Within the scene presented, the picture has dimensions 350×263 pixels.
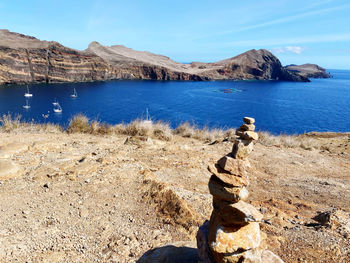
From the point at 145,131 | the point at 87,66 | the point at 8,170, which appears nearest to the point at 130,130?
the point at 145,131

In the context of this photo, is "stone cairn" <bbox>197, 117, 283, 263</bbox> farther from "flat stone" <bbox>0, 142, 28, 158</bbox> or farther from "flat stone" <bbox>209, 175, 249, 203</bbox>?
"flat stone" <bbox>0, 142, 28, 158</bbox>

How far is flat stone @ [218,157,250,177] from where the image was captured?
3.24 meters

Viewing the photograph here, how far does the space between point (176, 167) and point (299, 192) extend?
4.36 metres

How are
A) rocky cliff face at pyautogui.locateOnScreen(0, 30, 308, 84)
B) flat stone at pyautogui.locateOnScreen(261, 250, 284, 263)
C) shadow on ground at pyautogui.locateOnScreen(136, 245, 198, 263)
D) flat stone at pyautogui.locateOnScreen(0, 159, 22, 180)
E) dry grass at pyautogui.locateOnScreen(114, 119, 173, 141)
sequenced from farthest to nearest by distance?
rocky cliff face at pyautogui.locateOnScreen(0, 30, 308, 84), dry grass at pyautogui.locateOnScreen(114, 119, 173, 141), flat stone at pyautogui.locateOnScreen(0, 159, 22, 180), shadow on ground at pyautogui.locateOnScreen(136, 245, 198, 263), flat stone at pyautogui.locateOnScreen(261, 250, 284, 263)

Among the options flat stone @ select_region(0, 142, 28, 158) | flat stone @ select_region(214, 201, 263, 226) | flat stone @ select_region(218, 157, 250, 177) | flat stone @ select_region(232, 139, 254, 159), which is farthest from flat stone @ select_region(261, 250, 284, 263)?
flat stone @ select_region(0, 142, 28, 158)

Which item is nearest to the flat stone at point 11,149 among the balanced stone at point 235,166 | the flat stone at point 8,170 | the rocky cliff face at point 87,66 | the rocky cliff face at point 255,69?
the flat stone at point 8,170

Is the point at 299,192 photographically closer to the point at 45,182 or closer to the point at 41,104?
the point at 45,182

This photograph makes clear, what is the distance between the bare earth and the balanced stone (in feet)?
6.66

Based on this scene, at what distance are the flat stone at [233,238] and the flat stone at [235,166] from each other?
73 centimetres

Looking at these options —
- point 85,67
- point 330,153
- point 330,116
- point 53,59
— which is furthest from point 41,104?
point 330,116

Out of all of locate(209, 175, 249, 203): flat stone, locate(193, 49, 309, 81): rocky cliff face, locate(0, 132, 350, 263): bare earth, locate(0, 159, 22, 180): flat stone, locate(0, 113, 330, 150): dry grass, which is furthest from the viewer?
locate(193, 49, 309, 81): rocky cliff face

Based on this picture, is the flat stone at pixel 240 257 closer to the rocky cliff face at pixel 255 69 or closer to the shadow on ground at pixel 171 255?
the shadow on ground at pixel 171 255

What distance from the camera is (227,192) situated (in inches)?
126

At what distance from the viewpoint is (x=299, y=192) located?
8.00 meters
